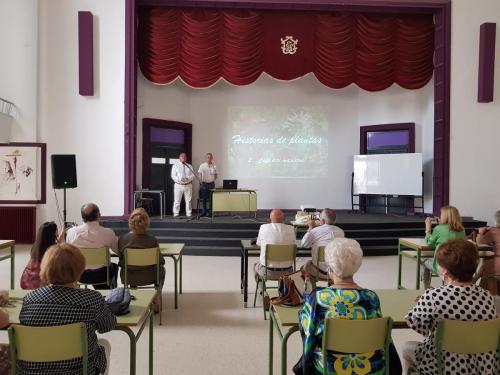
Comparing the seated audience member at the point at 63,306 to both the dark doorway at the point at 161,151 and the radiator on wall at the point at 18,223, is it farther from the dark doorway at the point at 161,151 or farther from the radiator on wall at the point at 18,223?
the dark doorway at the point at 161,151

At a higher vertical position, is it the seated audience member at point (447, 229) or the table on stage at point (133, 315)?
the seated audience member at point (447, 229)

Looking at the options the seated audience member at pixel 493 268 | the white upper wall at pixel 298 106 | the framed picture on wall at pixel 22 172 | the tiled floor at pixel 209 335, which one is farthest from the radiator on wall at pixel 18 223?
the seated audience member at pixel 493 268

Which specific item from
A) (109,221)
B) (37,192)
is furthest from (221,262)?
(37,192)

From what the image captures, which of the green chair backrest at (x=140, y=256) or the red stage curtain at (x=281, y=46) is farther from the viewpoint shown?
the red stage curtain at (x=281, y=46)

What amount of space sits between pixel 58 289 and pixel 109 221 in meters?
6.29

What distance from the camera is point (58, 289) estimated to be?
1.91 metres

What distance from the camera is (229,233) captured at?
768cm

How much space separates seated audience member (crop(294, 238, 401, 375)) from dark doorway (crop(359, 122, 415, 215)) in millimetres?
8594

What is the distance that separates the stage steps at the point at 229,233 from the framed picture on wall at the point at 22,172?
176 cm

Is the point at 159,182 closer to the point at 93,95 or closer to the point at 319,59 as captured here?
the point at 93,95

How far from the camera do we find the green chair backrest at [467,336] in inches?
72.4

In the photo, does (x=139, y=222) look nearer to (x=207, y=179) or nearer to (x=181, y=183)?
(x=181, y=183)

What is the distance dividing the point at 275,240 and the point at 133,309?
2.12m

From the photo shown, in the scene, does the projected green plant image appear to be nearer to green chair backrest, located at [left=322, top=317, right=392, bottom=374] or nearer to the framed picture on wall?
the framed picture on wall
